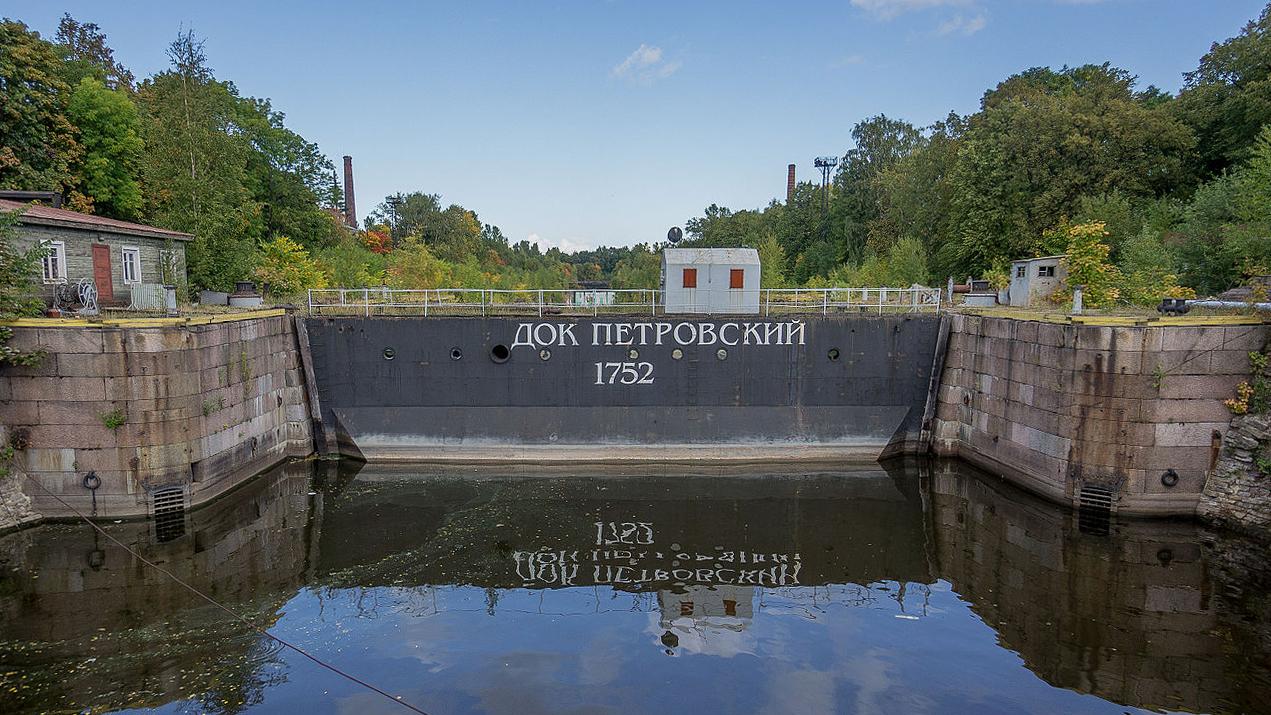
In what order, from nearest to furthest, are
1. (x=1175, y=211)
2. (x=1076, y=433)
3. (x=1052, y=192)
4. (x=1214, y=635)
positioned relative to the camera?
(x=1214, y=635) → (x=1076, y=433) → (x=1175, y=211) → (x=1052, y=192)

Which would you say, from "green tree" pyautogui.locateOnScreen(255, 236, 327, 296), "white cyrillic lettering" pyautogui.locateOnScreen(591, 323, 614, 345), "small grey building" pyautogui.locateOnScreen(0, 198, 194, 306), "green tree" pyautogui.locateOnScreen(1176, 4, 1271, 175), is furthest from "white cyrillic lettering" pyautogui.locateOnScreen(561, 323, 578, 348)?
"green tree" pyautogui.locateOnScreen(1176, 4, 1271, 175)

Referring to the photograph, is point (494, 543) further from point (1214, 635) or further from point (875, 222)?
point (875, 222)

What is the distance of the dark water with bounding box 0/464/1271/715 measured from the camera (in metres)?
10.3

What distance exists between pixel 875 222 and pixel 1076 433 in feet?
151

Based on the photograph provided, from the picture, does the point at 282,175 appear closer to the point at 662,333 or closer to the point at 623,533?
the point at 662,333

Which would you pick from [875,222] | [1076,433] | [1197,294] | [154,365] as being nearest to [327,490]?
[154,365]

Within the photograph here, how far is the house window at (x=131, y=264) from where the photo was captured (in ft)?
71.8

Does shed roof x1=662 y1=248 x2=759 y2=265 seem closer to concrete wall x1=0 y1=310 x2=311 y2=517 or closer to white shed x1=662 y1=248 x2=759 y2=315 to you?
white shed x1=662 y1=248 x2=759 y2=315

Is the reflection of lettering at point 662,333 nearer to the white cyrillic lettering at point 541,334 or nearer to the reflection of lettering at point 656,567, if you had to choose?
the white cyrillic lettering at point 541,334

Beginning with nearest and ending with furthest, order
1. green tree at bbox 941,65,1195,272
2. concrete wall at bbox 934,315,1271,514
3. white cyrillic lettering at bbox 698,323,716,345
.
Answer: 1. concrete wall at bbox 934,315,1271,514
2. white cyrillic lettering at bbox 698,323,716,345
3. green tree at bbox 941,65,1195,272

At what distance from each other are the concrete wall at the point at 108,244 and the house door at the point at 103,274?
14 centimetres

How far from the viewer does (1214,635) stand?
38.6 ft

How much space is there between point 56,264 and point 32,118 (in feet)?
62.6

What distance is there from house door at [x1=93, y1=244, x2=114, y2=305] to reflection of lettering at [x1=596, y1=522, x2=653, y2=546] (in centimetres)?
1711
